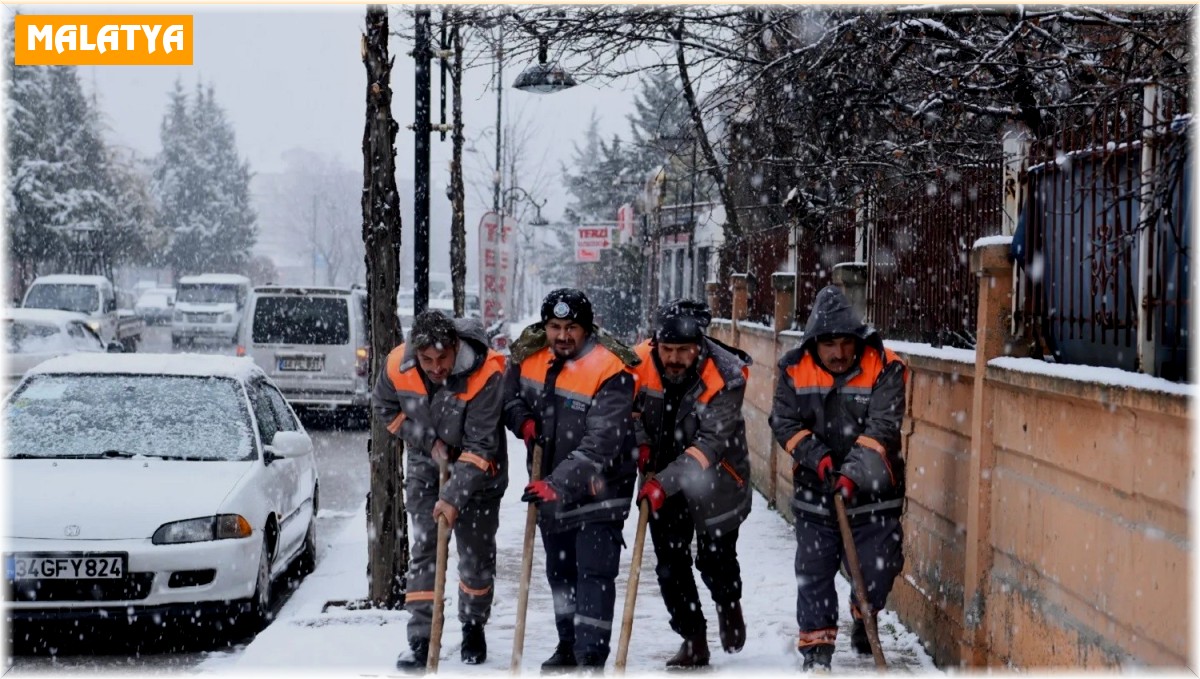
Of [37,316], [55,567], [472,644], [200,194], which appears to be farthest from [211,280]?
[200,194]

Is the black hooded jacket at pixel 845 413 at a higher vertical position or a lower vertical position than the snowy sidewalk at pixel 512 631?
higher

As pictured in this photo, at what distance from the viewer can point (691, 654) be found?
634cm

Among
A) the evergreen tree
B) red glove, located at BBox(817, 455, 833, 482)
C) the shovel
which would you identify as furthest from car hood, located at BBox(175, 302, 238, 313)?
the evergreen tree

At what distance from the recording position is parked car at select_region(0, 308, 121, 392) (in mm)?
18312

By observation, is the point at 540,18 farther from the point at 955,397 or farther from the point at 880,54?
the point at 955,397

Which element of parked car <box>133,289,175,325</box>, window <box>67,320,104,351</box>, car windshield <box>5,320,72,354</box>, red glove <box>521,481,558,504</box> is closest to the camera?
red glove <box>521,481,558,504</box>

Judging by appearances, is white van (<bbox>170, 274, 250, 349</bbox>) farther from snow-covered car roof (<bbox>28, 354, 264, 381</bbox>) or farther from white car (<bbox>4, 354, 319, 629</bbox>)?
white car (<bbox>4, 354, 319, 629</bbox>)

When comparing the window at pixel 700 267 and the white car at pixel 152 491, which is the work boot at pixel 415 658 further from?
the window at pixel 700 267

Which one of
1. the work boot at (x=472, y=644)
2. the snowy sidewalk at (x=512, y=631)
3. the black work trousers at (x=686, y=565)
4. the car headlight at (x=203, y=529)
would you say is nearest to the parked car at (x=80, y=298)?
the snowy sidewalk at (x=512, y=631)

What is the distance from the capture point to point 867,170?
10.6m

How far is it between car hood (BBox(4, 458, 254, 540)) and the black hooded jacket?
9.75 ft

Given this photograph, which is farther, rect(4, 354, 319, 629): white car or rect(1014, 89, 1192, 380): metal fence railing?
rect(4, 354, 319, 629): white car

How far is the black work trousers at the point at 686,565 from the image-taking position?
638 cm

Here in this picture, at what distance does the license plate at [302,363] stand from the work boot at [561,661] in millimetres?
11962
